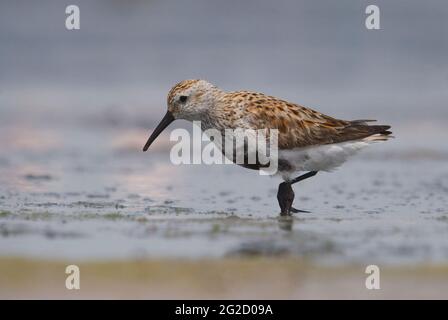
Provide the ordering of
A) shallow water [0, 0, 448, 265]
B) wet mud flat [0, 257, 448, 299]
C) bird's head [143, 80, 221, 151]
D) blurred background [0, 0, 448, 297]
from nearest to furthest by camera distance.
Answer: wet mud flat [0, 257, 448, 299] < blurred background [0, 0, 448, 297] < shallow water [0, 0, 448, 265] < bird's head [143, 80, 221, 151]

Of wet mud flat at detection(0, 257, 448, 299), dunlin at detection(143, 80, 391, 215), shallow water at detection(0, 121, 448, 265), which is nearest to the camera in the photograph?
wet mud flat at detection(0, 257, 448, 299)

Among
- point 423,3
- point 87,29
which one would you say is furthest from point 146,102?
point 423,3

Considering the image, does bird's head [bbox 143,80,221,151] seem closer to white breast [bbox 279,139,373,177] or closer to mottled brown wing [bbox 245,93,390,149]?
mottled brown wing [bbox 245,93,390,149]

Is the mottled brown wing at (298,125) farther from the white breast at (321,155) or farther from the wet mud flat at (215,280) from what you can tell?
the wet mud flat at (215,280)

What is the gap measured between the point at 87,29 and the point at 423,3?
25.9ft

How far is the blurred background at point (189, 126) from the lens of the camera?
9.49 metres

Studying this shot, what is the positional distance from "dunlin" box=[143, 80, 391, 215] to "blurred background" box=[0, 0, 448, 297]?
0.57 meters

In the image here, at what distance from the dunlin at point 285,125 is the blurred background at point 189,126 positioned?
1.87ft

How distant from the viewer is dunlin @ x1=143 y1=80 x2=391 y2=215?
1125 centimetres

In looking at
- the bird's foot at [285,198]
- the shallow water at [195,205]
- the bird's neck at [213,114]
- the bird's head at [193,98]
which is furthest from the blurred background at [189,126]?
the bird's head at [193,98]

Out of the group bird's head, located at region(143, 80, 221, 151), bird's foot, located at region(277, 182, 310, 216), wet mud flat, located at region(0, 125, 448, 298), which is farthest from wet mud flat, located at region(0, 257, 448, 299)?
bird's head, located at region(143, 80, 221, 151)

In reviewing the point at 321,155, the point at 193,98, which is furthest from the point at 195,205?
the point at 321,155

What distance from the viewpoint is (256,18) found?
24156mm
